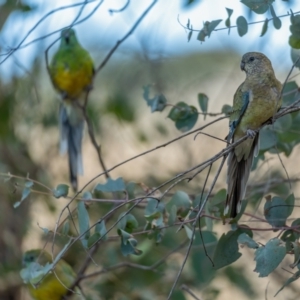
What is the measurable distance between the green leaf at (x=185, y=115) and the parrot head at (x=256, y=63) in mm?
399

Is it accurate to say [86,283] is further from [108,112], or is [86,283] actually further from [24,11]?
[24,11]

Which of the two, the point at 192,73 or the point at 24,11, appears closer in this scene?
the point at 24,11

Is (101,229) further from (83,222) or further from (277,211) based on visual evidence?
(277,211)

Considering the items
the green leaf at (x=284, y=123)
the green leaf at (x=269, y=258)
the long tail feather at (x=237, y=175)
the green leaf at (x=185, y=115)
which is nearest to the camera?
the green leaf at (x=269, y=258)

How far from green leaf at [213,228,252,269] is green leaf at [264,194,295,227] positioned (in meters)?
0.11

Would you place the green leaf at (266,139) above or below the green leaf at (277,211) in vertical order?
above

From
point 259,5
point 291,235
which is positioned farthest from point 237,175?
point 259,5

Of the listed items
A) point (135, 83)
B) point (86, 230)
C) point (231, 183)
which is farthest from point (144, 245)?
point (135, 83)

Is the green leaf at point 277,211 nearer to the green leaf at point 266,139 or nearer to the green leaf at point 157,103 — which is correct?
the green leaf at point 266,139

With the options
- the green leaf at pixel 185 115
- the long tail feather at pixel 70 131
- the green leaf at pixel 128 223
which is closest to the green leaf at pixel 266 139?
the green leaf at pixel 185 115

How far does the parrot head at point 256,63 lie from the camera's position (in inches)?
A: 88.8

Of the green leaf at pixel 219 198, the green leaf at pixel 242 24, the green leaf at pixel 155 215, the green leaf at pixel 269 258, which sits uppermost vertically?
the green leaf at pixel 242 24

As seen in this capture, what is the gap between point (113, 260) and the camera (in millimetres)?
3764

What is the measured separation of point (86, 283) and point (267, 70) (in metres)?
2.11
